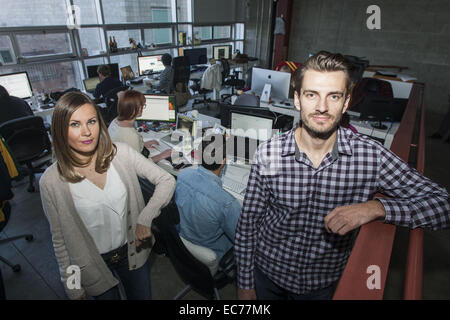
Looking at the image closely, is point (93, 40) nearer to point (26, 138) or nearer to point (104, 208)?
point (26, 138)

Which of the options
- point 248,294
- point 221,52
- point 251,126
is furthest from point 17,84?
point 221,52

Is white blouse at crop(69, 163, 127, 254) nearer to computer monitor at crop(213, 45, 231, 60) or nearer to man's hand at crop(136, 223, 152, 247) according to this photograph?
man's hand at crop(136, 223, 152, 247)

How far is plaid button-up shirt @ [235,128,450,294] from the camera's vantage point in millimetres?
1021

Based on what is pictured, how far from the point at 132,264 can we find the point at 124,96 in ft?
5.21

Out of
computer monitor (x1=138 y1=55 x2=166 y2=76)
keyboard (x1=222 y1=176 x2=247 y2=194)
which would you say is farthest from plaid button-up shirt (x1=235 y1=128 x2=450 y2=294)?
computer monitor (x1=138 y1=55 x2=166 y2=76)

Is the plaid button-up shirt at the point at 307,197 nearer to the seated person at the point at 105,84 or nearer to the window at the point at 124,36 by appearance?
the seated person at the point at 105,84

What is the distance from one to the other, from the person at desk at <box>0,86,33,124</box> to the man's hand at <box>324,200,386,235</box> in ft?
13.5

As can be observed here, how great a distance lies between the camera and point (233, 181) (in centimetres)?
242

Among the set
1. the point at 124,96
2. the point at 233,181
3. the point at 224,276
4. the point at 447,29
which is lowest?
the point at 224,276

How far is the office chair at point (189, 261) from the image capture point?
61.3 inches

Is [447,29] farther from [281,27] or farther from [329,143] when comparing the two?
[329,143]

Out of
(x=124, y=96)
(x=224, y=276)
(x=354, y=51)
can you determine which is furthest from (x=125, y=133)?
(x=354, y=51)

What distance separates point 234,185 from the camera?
7.68 ft

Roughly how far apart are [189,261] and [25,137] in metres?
2.88
